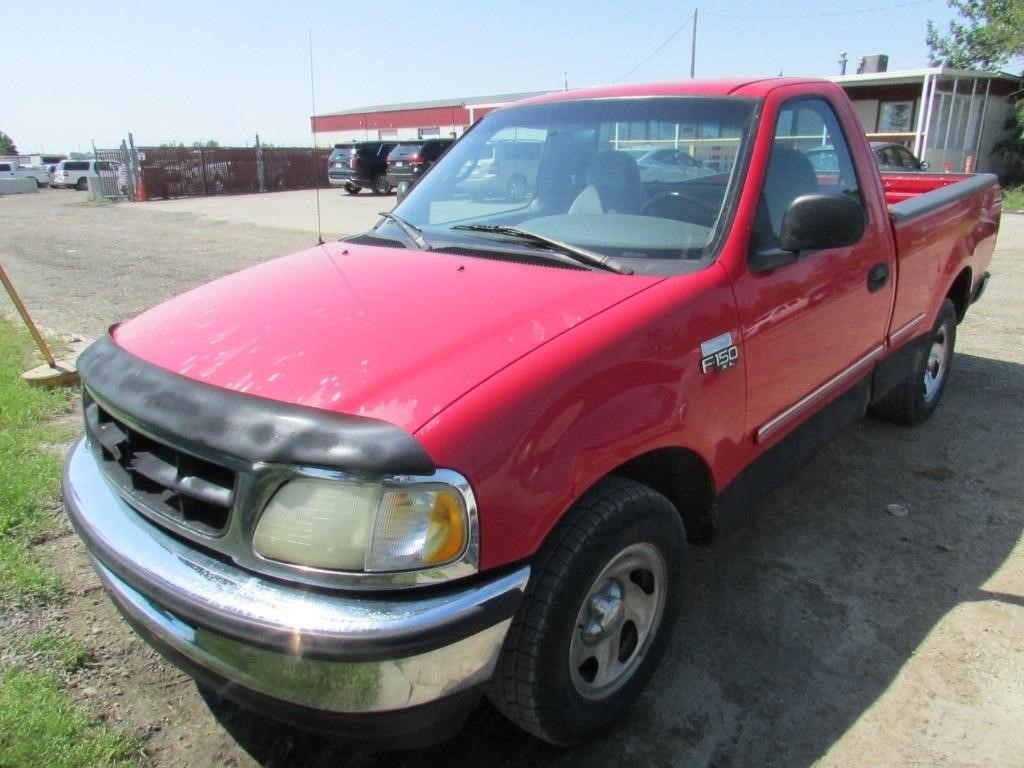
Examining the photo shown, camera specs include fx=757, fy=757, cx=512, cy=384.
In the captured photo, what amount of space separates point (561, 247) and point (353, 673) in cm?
152

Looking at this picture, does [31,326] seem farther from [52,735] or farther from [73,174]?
[73,174]

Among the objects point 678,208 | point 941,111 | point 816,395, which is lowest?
point 816,395

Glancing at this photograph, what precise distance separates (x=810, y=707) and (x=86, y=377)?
8.17 feet

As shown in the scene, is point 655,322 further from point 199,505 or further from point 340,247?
point 340,247

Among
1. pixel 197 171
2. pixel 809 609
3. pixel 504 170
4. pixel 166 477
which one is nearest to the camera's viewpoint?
pixel 166 477

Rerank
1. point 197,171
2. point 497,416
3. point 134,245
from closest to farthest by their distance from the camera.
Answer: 1. point 497,416
2. point 134,245
3. point 197,171

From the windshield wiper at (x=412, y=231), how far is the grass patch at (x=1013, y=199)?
1852 centimetres

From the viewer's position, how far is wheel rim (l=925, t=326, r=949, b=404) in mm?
4617

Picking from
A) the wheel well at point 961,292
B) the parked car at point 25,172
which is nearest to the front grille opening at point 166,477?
the wheel well at point 961,292

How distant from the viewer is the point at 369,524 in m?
1.68

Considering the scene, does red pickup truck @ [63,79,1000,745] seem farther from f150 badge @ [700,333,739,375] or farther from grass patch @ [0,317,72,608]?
grass patch @ [0,317,72,608]

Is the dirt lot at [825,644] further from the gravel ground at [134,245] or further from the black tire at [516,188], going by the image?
the gravel ground at [134,245]

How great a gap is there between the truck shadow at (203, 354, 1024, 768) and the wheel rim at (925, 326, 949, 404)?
0.88ft

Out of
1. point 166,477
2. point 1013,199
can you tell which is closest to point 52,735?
point 166,477
